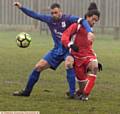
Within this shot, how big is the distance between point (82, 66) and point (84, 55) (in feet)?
0.70

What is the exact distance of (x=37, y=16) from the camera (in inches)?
434

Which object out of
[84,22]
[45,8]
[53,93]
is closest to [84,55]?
[84,22]

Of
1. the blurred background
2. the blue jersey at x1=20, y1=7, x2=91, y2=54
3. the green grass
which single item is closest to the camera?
the green grass

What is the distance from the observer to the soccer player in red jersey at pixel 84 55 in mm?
10734

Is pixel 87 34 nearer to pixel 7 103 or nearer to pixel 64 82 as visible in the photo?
pixel 7 103

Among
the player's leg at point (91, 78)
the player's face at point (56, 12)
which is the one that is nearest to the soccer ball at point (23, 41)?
the player's face at point (56, 12)

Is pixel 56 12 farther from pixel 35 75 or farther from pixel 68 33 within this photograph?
pixel 35 75

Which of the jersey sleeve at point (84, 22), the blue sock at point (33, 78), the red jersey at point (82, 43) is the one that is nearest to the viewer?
the jersey sleeve at point (84, 22)

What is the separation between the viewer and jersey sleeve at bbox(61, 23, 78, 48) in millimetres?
10562

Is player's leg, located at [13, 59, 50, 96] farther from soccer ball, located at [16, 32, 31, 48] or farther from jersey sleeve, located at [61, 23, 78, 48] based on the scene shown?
soccer ball, located at [16, 32, 31, 48]

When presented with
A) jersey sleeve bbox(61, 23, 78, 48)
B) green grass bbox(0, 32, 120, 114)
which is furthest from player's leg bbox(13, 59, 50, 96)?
jersey sleeve bbox(61, 23, 78, 48)

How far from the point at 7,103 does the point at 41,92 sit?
5.94ft

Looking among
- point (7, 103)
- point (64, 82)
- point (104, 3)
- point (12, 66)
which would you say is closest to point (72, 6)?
point (104, 3)

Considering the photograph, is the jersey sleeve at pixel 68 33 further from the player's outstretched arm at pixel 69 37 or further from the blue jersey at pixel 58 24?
the blue jersey at pixel 58 24
